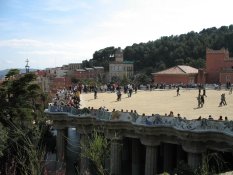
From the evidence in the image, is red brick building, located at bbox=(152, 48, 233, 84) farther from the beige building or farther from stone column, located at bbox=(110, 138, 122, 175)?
the beige building

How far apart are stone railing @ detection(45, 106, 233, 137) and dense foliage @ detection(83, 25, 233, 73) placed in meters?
63.2

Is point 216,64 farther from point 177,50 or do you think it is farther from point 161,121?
point 161,121

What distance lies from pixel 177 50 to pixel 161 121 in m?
77.4

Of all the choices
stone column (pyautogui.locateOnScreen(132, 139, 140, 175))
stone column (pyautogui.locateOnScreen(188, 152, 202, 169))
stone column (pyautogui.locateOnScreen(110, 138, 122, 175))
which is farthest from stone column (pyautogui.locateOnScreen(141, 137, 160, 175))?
stone column (pyautogui.locateOnScreen(132, 139, 140, 175))

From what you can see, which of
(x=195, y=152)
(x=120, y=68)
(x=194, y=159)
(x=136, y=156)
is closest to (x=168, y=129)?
(x=195, y=152)

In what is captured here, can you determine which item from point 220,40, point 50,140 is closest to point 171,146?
point 50,140

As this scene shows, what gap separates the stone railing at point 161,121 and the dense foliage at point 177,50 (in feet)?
207

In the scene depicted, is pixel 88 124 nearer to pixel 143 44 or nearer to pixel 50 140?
pixel 50 140

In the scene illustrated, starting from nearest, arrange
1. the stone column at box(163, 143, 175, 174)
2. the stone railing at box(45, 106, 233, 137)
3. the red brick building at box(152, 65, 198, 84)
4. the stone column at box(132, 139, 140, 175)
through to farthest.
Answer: the stone railing at box(45, 106, 233, 137) → the stone column at box(163, 143, 175, 174) → the stone column at box(132, 139, 140, 175) → the red brick building at box(152, 65, 198, 84)

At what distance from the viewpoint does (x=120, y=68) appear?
432 feet

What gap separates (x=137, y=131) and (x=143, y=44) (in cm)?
10841

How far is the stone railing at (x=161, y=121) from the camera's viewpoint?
19.8m

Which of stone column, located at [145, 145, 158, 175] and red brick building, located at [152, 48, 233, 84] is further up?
red brick building, located at [152, 48, 233, 84]

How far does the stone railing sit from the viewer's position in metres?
19.8
